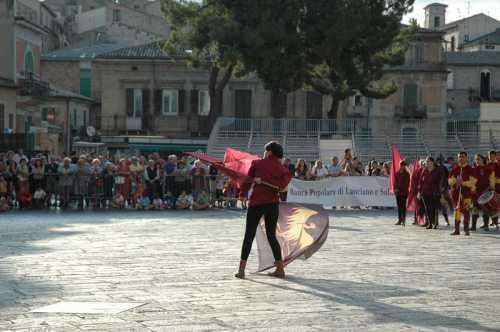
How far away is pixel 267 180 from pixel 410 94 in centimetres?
5773

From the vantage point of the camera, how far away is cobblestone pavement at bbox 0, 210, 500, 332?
9.14 metres

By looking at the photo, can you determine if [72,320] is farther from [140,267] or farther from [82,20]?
[82,20]

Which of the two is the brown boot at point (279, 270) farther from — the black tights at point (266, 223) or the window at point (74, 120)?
the window at point (74, 120)

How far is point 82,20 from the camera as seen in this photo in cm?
8644

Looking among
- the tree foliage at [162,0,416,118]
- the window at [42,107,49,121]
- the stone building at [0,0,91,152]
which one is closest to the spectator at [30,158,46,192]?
the stone building at [0,0,91,152]

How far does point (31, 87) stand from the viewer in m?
48.1

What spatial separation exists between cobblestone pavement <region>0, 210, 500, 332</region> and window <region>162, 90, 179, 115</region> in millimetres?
42634

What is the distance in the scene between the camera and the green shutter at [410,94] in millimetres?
68938

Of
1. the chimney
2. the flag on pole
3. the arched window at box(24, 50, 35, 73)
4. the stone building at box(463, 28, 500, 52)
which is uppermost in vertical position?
the chimney

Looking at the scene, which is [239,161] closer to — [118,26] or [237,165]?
[237,165]

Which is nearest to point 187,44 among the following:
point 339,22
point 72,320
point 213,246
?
point 339,22

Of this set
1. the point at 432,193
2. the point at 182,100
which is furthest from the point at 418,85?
the point at 432,193

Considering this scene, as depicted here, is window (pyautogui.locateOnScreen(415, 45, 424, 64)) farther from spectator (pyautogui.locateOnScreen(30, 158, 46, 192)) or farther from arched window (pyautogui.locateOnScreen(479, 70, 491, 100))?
spectator (pyautogui.locateOnScreen(30, 158, 46, 192))

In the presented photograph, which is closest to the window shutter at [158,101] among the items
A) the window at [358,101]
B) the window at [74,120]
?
the window at [74,120]
